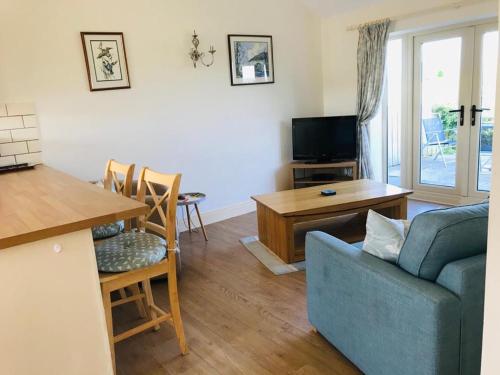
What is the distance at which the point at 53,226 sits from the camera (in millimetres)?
1419

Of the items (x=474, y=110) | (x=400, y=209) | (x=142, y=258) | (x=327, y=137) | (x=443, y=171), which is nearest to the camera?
(x=142, y=258)

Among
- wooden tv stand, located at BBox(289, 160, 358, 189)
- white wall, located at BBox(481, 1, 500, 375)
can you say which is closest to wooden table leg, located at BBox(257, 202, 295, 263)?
wooden tv stand, located at BBox(289, 160, 358, 189)

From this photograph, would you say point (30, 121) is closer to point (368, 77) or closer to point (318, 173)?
point (318, 173)

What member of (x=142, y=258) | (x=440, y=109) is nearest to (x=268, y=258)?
(x=142, y=258)

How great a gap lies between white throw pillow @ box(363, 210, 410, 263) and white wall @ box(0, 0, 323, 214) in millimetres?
2682

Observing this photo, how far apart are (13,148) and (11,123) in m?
0.20

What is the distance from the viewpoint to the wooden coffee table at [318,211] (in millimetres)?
3188

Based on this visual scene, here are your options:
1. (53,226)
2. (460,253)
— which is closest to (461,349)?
(460,253)

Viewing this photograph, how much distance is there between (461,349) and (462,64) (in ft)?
12.2

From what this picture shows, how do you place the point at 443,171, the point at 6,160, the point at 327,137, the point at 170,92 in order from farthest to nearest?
1. the point at 327,137
2. the point at 443,171
3. the point at 170,92
4. the point at 6,160

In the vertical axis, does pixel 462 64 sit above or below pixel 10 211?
above

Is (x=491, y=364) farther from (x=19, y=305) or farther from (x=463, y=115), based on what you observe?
(x=463, y=115)

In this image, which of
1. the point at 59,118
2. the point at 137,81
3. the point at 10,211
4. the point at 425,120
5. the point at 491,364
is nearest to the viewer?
the point at 491,364

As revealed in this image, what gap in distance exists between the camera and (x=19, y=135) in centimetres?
320
